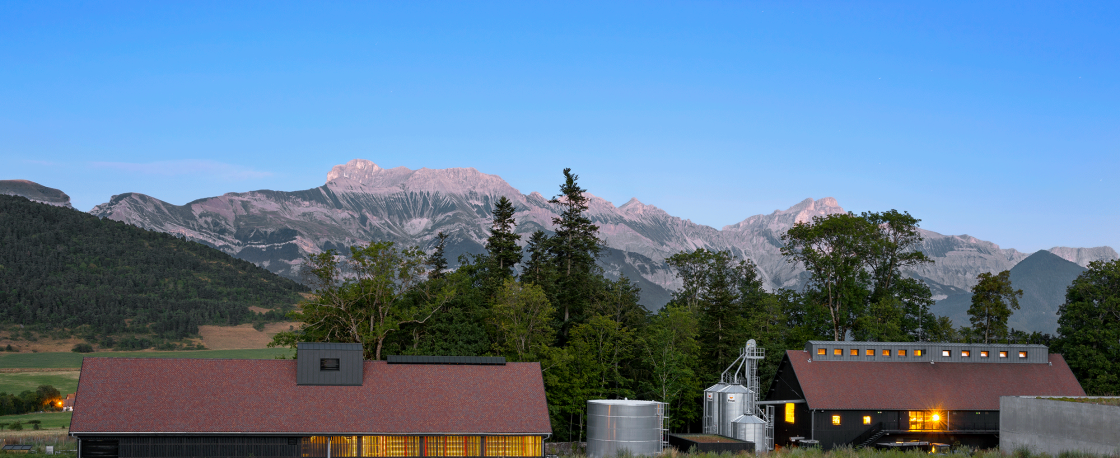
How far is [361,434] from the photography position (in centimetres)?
4344

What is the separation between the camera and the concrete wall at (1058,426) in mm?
42406

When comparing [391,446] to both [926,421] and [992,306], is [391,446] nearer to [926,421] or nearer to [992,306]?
[926,421]

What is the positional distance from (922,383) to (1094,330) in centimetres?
1937

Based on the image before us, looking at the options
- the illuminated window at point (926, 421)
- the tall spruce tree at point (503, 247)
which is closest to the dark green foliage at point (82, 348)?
the tall spruce tree at point (503, 247)

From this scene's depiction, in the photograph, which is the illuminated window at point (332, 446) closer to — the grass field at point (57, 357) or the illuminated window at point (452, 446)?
the illuminated window at point (452, 446)

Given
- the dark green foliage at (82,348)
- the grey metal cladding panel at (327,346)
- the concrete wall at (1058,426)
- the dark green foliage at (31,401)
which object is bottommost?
the dark green foliage at (31,401)

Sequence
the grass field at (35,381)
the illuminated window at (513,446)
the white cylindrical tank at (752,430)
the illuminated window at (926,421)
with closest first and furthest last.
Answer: the illuminated window at (513,446) → the white cylindrical tank at (752,430) → the illuminated window at (926,421) → the grass field at (35,381)

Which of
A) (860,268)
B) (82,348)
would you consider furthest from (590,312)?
(82,348)

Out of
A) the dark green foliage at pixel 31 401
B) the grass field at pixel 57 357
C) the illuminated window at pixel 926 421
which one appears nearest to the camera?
the illuminated window at pixel 926 421

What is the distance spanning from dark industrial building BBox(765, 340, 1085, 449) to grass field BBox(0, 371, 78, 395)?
103611 millimetres

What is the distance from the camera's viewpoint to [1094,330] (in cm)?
6869

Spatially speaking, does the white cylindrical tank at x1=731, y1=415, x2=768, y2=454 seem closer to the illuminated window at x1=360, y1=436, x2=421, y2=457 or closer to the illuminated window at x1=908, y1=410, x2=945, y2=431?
the illuminated window at x1=908, y1=410, x2=945, y2=431

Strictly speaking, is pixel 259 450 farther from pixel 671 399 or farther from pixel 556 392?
pixel 671 399

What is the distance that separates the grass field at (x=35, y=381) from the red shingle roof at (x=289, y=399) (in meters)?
85.0
